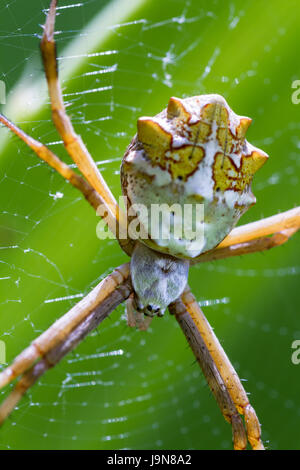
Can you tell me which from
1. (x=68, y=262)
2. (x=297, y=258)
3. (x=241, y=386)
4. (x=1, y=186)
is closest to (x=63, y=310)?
Result: (x=68, y=262)

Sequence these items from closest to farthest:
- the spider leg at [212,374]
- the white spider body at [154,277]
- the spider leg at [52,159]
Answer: the spider leg at [52,159]
the white spider body at [154,277]
the spider leg at [212,374]

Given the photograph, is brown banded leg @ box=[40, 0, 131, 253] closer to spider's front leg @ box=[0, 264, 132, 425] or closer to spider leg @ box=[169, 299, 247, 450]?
spider's front leg @ box=[0, 264, 132, 425]

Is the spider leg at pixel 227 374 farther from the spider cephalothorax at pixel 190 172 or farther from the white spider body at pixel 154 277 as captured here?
the spider cephalothorax at pixel 190 172

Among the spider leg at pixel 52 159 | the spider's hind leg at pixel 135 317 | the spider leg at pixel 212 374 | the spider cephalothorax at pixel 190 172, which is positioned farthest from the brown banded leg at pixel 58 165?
the spider leg at pixel 212 374

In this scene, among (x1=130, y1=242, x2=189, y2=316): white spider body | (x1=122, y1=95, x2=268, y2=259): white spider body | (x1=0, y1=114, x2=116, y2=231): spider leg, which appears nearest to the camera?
(x1=122, y1=95, x2=268, y2=259): white spider body

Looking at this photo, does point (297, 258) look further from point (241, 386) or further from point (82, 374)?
point (82, 374)

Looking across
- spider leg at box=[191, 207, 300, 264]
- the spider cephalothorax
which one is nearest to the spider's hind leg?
spider leg at box=[191, 207, 300, 264]

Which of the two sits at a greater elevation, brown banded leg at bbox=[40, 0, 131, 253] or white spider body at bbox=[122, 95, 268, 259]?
brown banded leg at bbox=[40, 0, 131, 253]
